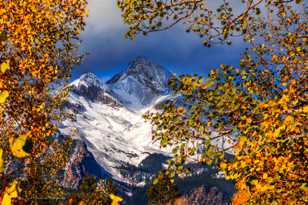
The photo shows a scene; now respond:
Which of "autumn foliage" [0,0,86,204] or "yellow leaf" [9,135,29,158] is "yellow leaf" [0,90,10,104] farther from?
"autumn foliage" [0,0,86,204]

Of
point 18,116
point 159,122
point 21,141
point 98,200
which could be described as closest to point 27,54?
point 18,116

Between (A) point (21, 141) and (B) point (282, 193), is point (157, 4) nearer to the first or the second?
(B) point (282, 193)

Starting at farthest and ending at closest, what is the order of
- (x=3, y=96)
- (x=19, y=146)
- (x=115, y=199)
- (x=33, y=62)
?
1. (x=33, y=62)
2. (x=115, y=199)
3. (x=3, y=96)
4. (x=19, y=146)

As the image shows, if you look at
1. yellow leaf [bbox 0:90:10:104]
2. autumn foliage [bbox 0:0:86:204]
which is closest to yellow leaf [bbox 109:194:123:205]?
yellow leaf [bbox 0:90:10:104]

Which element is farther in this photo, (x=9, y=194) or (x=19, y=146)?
(x=9, y=194)

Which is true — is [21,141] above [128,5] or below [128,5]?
below

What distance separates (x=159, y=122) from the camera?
31.1ft

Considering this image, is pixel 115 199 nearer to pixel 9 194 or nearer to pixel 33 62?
pixel 9 194

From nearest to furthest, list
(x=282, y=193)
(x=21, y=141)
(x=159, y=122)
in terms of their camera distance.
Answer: (x=21, y=141) → (x=282, y=193) → (x=159, y=122)

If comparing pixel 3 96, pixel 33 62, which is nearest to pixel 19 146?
pixel 3 96

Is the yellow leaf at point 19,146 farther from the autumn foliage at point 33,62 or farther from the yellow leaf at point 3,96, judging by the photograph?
the autumn foliage at point 33,62

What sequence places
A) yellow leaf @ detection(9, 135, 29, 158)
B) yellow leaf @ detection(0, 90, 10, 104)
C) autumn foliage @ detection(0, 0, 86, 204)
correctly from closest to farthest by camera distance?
yellow leaf @ detection(9, 135, 29, 158), yellow leaf @ detection(0, 90, 10, 104), autumn foliage @ detection(0, 0, 86, 204)

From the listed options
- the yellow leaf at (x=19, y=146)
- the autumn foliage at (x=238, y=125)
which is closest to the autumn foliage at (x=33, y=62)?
the autumn foliage at (x=238, y=125)

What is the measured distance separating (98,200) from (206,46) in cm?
7884
